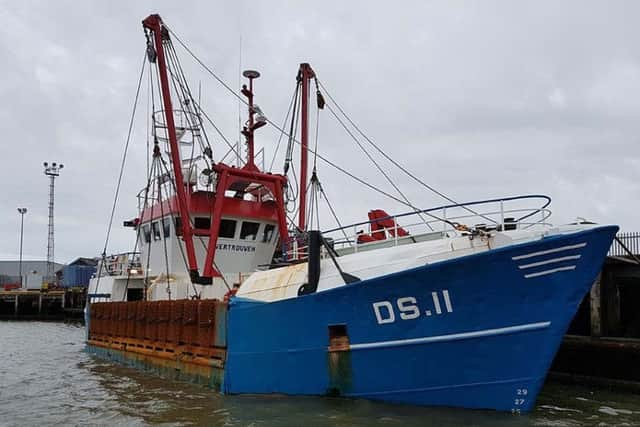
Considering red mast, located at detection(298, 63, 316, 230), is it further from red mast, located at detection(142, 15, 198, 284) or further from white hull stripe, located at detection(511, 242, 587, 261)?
white hull stripe, located at detection(511, 242, 587, 261)

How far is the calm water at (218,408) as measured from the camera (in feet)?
30.5

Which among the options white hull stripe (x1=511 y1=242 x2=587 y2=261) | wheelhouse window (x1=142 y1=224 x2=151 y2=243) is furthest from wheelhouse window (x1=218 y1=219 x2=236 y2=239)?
white hull stripe (x1=511 y1=242 x2=587 y2=261)

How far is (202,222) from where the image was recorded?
54.6ft

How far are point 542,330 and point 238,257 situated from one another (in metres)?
9.51

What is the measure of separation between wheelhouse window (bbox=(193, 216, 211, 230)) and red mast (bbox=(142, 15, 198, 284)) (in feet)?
2.36

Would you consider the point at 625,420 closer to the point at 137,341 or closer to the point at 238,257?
the point at 238,257

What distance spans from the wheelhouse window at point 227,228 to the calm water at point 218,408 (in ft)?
13.5

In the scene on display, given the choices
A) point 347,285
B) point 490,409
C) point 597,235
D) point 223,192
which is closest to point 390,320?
point 347,285

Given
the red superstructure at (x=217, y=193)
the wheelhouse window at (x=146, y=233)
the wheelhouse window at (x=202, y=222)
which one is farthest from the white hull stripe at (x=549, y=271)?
the wheelhouse window at (x=146, y=233)

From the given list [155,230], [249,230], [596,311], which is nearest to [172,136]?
[249,230]

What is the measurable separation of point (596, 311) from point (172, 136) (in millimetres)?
11142

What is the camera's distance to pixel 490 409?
9.31 metres

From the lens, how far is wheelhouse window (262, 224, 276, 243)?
17.2 m

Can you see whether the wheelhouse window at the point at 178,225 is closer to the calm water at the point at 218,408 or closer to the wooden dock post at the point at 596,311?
the calm water at the point at 218,408
